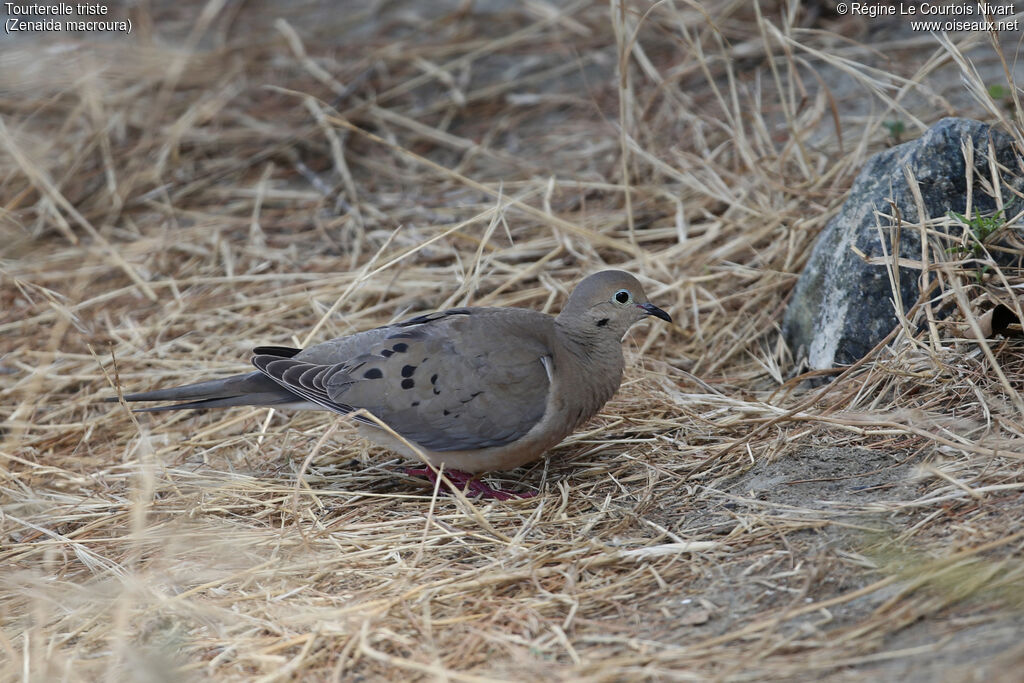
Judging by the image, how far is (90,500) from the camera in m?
3.40

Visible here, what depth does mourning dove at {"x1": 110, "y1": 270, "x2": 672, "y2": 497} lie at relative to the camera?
11.1ft

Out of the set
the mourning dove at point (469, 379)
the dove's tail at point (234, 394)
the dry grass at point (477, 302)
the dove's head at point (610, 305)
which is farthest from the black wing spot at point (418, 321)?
the dove's head at point (610, 305)

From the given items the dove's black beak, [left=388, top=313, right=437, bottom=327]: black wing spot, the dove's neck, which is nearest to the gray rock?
the dove's black beak

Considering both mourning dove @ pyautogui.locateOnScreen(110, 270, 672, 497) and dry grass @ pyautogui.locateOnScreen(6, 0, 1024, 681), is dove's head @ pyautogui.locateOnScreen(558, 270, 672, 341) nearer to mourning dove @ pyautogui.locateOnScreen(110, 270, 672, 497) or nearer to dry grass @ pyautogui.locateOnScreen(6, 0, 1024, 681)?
mourning dove @ pyautogui.locateOnScreen(110, 270, 672, 497)

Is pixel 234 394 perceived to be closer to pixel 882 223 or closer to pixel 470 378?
pixel 470 378

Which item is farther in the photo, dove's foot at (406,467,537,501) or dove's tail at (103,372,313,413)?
dove's tail at (103,372,313,413)

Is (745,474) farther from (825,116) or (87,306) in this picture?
(87,306)

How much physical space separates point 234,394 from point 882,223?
248cm

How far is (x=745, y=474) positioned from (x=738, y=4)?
398 centimetres

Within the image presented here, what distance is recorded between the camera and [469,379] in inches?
134

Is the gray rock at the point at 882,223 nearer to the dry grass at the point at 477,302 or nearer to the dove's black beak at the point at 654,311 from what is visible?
the dry grass at the point at 477,302

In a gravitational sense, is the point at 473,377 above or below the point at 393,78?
below

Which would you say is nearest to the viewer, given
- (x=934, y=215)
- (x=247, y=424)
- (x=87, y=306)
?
(x=934, y=215)

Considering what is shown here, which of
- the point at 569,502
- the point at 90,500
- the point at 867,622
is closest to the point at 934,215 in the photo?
the point at 569,502
